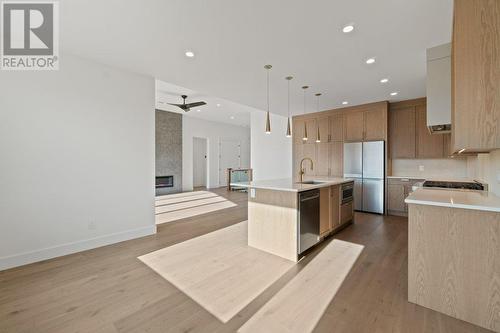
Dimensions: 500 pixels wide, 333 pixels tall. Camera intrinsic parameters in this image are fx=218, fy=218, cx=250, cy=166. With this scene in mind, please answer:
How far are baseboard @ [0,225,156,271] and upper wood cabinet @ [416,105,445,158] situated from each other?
5887 mm

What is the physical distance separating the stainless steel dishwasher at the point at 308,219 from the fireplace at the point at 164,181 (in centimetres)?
660

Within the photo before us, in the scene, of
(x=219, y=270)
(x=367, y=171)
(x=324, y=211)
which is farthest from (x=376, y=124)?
(x=219, y=270)

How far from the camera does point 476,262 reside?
5.56ft

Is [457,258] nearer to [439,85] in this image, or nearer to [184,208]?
[439,85]

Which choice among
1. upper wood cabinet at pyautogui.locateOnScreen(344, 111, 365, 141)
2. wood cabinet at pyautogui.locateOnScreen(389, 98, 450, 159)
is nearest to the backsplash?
wood cabinet at pyautogui.locateOnScreen(389, 98, 450, 159)

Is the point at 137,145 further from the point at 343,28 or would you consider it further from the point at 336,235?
the point at 336,235

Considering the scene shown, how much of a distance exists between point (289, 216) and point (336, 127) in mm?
3965

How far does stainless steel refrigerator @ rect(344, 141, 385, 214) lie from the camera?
16.7ft

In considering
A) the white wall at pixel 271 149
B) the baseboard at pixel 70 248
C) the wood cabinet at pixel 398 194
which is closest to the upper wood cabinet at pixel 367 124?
the wood cabinet at pixel 398 194

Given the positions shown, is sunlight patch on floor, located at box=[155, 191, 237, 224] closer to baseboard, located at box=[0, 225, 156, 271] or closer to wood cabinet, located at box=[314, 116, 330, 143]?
baseboard, located at box=[0, 225, 156, 271]

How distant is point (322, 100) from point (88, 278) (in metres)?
5.29

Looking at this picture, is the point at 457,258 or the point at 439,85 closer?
the point at 457,258

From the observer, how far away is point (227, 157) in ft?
35.5

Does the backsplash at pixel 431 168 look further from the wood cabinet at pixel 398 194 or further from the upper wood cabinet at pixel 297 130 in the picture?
the upper wood cabinet at pixel 297 130
